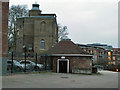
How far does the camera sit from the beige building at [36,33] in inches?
1676

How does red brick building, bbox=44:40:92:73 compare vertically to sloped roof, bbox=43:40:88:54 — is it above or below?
below

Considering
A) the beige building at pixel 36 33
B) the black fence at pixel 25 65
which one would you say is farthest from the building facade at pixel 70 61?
the beige building at pixel 36 33

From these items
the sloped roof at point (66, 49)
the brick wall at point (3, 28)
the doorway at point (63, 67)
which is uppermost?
the brick wall at point (3, 28)

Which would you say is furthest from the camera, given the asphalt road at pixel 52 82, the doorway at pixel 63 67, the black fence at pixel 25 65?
the doorway at pixel 63 67

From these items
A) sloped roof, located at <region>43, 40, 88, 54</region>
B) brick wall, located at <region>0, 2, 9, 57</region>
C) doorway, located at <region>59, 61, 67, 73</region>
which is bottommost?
doorway, located at <region>59, 61, 67, 73</region>

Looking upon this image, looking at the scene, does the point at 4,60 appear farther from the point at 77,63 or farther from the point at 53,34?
the point at 53,34

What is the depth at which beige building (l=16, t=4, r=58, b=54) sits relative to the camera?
42562 mm

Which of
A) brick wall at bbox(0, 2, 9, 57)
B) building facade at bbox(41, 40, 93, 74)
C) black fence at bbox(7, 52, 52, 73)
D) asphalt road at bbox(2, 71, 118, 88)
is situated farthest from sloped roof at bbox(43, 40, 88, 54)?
brick wall at bbox(0, 2, 9, 57)

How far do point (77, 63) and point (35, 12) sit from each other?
91.0ft

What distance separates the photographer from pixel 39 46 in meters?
42.7

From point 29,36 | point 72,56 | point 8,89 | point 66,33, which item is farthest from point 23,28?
point 8,89

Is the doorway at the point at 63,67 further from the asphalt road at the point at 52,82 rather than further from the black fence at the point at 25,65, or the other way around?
the asphalt road at the point at 52,82

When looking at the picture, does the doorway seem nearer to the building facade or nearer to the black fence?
the building facade

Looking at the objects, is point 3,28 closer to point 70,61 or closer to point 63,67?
point 63,67
